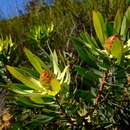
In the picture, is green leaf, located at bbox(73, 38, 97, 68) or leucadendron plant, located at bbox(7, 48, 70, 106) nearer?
leucadendron plant, located at bbox(7, 48, 70, 106)

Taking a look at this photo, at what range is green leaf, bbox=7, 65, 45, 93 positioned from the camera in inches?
50.0

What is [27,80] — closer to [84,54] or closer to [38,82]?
[38,82]

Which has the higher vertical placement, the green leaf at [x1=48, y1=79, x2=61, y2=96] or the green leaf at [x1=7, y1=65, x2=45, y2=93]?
the green leaf at [x1=7, y1=65, x2=45, y2=93]

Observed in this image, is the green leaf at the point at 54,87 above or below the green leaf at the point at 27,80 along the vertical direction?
below

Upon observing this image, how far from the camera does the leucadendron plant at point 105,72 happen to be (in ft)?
4.27

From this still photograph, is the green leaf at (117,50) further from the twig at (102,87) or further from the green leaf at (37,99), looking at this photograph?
the green leaf at (37,99)

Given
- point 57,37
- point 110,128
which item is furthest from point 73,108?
point 57,37

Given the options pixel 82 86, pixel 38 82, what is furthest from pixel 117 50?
pixel 82 86

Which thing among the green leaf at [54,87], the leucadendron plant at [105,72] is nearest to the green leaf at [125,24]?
the leucadendron plant at [105,72]

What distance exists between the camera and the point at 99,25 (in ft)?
4.31

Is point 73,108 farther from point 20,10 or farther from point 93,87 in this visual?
point 20,10

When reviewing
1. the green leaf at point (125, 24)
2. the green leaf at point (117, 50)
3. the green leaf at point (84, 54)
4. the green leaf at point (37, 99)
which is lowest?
the green leaf at point (37, 99)

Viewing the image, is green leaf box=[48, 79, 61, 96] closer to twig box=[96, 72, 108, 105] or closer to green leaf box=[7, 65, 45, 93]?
green leaf box=[7, 65, 45, 93]

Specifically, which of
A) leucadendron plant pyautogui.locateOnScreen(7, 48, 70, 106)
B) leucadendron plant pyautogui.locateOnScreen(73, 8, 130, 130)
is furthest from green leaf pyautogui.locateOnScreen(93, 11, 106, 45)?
leucadendron plant pyautogui.locateOnScreen(7, 48, 70, 106)
